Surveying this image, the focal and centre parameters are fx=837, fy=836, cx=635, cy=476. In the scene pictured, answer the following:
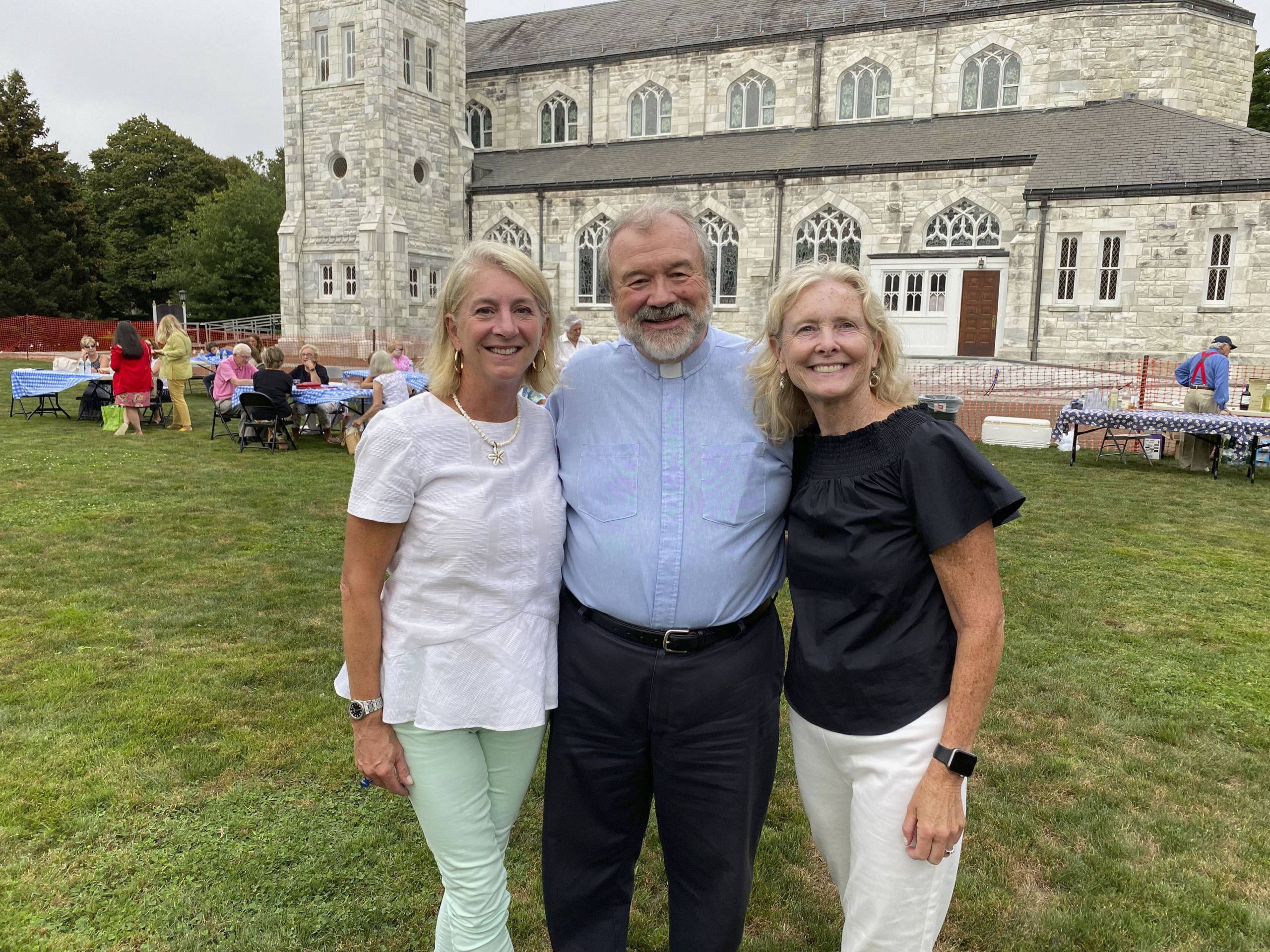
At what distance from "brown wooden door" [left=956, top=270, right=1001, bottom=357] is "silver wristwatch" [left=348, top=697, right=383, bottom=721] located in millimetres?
24424

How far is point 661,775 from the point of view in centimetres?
232

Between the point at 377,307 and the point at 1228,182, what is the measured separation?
2480 cm

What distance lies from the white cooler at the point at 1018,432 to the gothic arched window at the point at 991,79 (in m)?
16.1

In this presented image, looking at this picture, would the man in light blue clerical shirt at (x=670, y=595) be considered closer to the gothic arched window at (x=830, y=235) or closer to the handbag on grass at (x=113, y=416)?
the handbag on grass at (x=113, y=416)

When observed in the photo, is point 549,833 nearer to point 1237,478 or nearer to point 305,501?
point 305,501

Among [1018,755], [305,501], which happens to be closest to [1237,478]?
[1018,755]

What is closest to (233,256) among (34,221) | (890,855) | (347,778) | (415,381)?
(34,221)

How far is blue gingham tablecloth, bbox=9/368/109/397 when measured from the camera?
50.1 ft

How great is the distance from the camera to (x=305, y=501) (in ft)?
31.3

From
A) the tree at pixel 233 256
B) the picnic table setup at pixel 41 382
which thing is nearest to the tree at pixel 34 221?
the tree at pixel 233 256

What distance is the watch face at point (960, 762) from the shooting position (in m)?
1.94

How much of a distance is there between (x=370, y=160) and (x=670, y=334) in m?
29.3

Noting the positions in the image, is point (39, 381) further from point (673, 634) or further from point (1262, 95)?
point (1262, 95)

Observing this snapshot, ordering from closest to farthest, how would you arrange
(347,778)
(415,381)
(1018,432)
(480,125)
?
(347,778), (415,381), (1018,432), (480,125)
